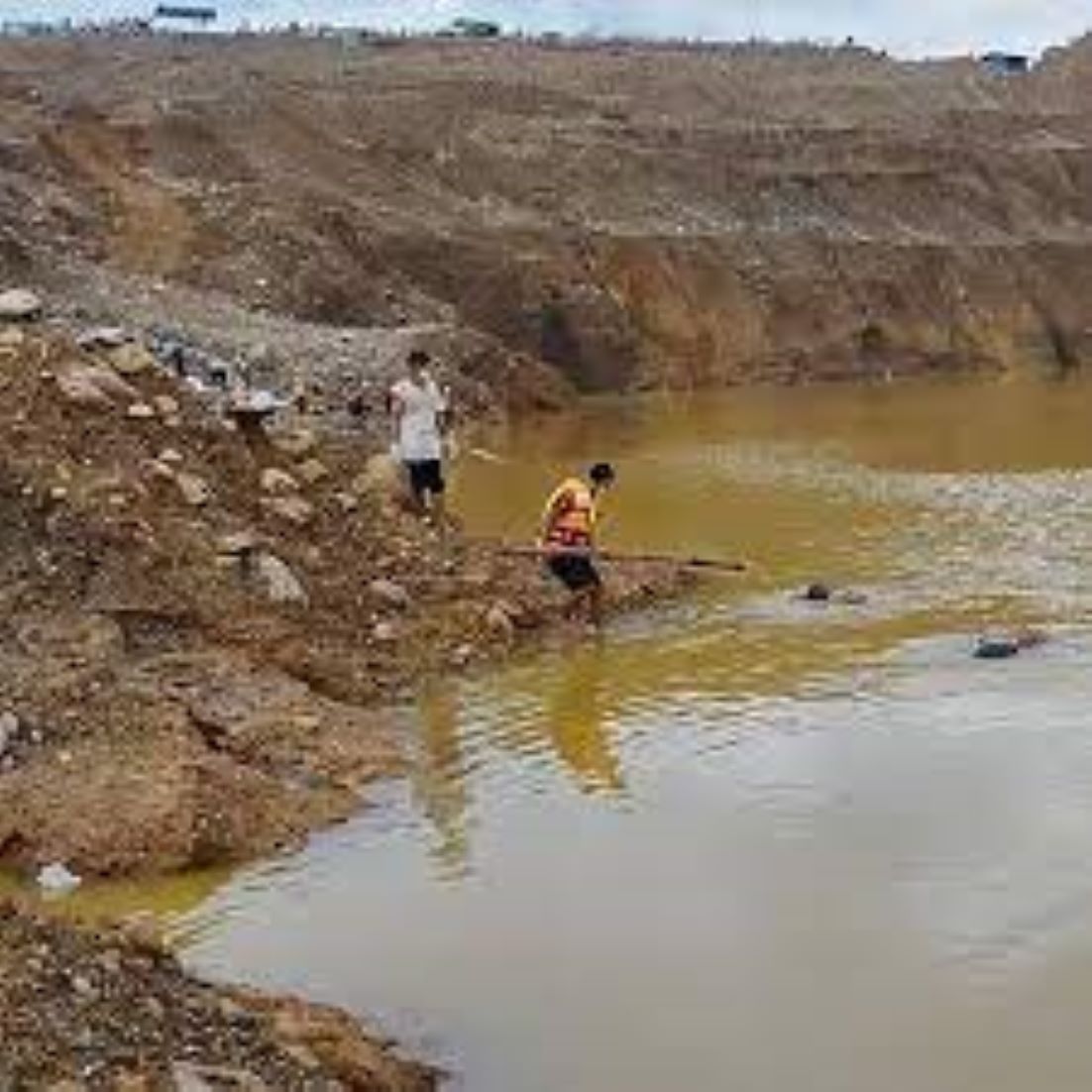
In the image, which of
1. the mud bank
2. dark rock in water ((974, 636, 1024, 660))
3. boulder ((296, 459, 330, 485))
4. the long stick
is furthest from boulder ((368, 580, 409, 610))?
the mud bank

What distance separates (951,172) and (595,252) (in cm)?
1220

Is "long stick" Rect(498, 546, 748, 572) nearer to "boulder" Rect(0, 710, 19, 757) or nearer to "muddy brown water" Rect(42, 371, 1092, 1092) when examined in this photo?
"muddy brown water" Rect(42, 371, 1092, 1092)

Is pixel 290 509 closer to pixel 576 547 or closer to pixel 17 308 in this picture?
pixel 576 547

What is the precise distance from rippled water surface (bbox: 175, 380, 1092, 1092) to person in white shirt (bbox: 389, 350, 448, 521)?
8.04 feet

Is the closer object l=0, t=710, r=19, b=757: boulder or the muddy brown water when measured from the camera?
the muddy brown water

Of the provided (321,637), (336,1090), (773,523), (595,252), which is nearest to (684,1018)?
(336,1090)

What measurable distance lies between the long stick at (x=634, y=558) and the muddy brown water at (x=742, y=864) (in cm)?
23

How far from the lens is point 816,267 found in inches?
1863

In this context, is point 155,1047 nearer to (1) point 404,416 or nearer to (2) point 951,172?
(1) point 404,416

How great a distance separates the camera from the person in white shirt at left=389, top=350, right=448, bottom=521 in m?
19.9

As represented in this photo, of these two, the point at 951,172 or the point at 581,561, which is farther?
the point at 951,172

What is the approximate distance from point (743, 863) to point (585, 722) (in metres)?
3.42

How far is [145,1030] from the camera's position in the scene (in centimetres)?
888

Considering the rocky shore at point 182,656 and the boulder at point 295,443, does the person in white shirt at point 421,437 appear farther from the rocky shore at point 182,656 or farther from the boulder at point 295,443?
the boulder at point 295,443
